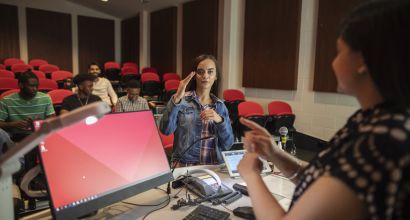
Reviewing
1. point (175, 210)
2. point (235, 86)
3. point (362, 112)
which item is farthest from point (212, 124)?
point (235, 86)

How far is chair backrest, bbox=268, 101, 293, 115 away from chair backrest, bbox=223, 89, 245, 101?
0.70 m

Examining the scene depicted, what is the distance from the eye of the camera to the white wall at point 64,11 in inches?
371

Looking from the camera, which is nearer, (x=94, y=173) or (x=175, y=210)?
(x=94, y=173)

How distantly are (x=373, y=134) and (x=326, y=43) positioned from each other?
15.0ft

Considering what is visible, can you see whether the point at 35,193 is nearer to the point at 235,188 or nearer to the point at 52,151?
the point at 52,151

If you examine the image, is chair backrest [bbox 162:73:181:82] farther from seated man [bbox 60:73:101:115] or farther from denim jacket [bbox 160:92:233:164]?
denim jacket [bbox 160:92:233:164]

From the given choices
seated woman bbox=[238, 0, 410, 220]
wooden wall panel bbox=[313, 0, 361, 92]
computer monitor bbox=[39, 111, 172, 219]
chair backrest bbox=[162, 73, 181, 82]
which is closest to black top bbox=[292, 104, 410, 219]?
seated woman bbox=[238, 0, 410, 220]

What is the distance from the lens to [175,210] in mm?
1325

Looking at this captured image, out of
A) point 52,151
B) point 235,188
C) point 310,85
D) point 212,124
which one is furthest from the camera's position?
point 310,85

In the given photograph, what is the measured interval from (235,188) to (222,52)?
5.20 metres

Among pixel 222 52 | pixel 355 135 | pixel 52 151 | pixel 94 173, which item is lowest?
pixel 94 173

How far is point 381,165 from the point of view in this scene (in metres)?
0.62

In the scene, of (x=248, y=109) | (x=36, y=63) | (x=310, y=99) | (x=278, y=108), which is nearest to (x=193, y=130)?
(x=248, y=109)

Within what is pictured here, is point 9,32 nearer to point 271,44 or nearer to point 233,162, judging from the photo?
point 271,44
